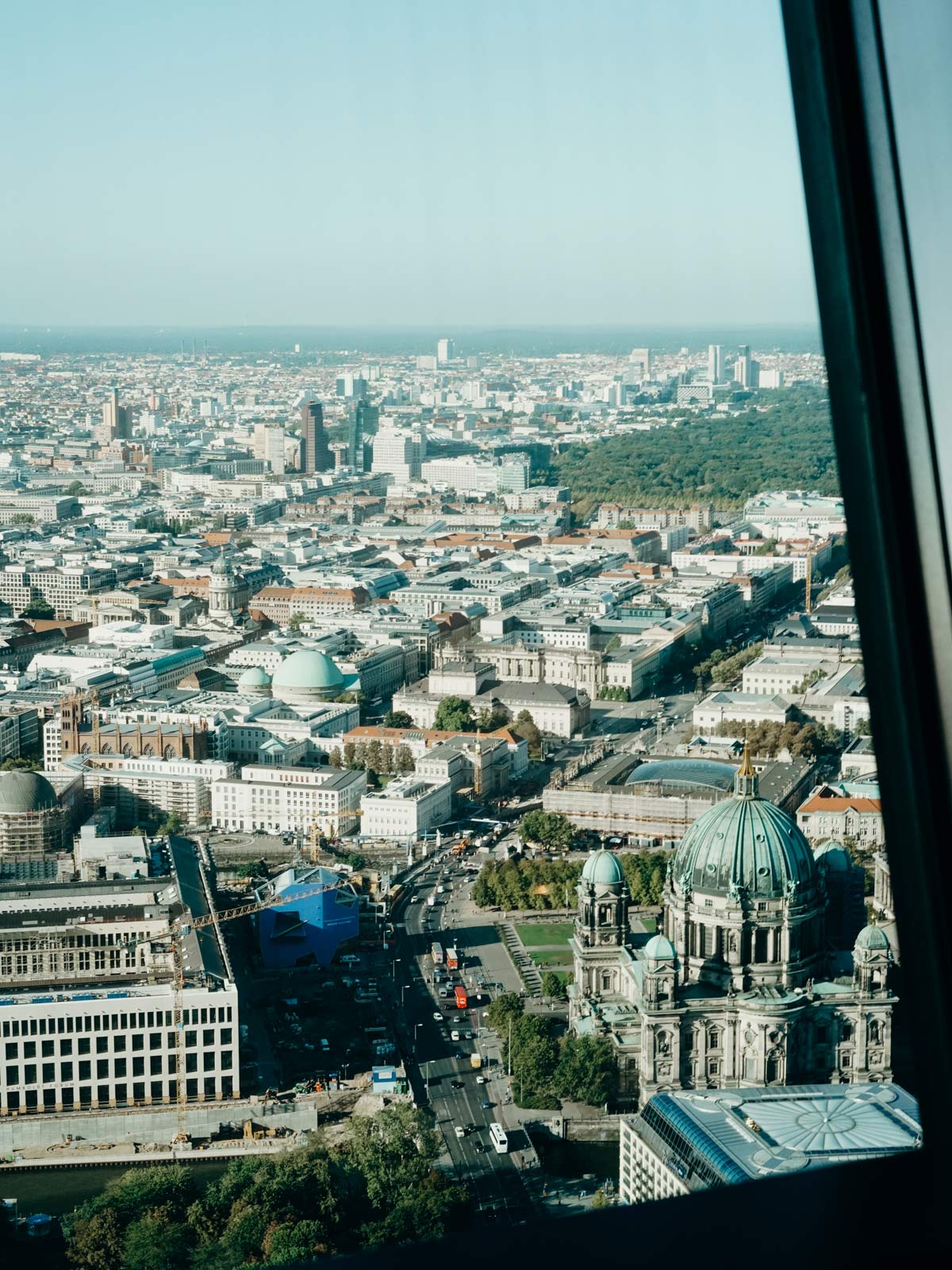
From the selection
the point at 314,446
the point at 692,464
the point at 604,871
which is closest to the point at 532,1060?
the point at 604,871

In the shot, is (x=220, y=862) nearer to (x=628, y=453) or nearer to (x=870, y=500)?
(x=870, y=500)

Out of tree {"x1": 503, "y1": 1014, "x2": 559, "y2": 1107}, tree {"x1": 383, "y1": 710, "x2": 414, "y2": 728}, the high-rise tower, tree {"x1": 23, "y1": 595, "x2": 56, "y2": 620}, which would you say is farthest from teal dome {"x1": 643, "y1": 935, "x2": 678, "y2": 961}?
the high-rise tower

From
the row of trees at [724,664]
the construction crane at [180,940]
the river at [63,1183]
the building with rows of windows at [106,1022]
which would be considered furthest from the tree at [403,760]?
the river at [63,1183]

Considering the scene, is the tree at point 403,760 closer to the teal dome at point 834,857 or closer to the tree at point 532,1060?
the teal dome at point 834,857

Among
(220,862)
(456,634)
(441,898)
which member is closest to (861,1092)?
(441,898)

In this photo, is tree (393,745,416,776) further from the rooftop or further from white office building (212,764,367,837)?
the rooftop

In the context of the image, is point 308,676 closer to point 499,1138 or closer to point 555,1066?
point 555,1066
